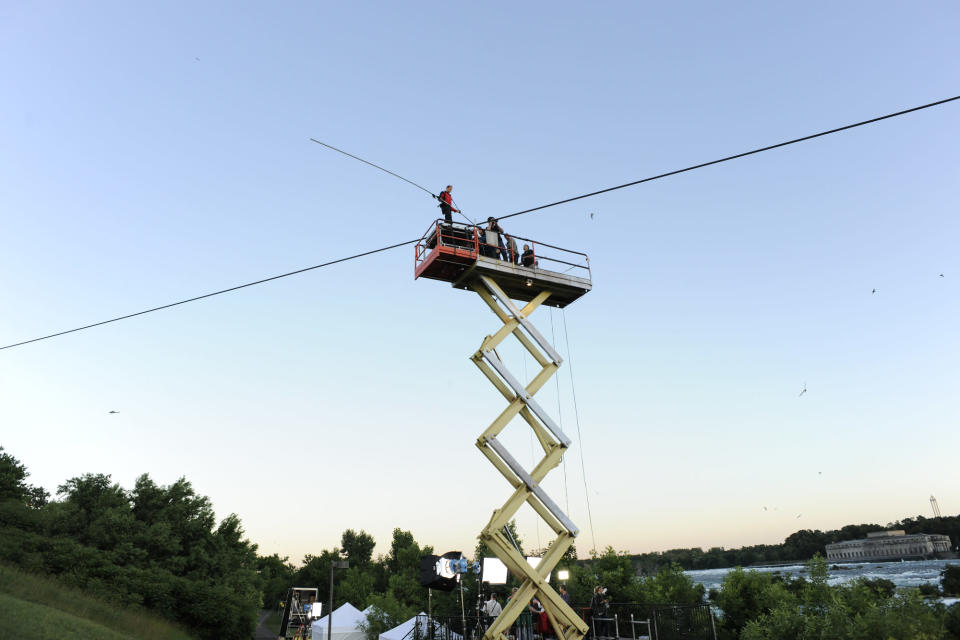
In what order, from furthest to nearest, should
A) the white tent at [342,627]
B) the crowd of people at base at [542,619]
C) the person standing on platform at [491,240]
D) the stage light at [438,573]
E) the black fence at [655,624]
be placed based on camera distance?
the white tent at [342,627] < the person standing on platform at [491,240] < the black fence at [655,624] < the crowd of people at base at [542,619] < the stage light at [438,573]

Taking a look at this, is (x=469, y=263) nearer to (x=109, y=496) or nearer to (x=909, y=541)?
(x=109, y=496)

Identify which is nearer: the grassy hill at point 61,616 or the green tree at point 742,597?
the grassy hill at point 61,616

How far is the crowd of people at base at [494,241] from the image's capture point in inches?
640

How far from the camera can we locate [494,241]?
16375 mm

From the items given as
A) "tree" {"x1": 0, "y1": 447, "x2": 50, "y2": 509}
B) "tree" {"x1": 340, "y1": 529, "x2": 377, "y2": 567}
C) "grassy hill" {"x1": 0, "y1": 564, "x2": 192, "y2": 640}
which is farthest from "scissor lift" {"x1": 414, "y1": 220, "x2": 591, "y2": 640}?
"tree" {"x1": 340, "y1": 529, "x2": 377, "y2": 567}

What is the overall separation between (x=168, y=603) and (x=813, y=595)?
40.9m

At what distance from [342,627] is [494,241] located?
112 ft

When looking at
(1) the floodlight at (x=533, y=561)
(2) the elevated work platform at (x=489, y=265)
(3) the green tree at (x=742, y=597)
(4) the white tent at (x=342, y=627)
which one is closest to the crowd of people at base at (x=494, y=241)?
(2) the elevated work platform at (x=489, y=265)

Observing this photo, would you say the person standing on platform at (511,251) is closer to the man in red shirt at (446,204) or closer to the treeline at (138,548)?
the man in red shirt at (446,204)

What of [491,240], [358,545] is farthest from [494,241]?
[358,545]

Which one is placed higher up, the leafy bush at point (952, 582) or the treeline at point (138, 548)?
the treeline at point (138, 548)

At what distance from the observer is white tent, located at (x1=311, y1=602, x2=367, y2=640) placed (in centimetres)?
3712

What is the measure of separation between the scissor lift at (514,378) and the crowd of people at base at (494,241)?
0.14 feet

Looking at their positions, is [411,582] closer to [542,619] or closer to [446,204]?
[542,619]
